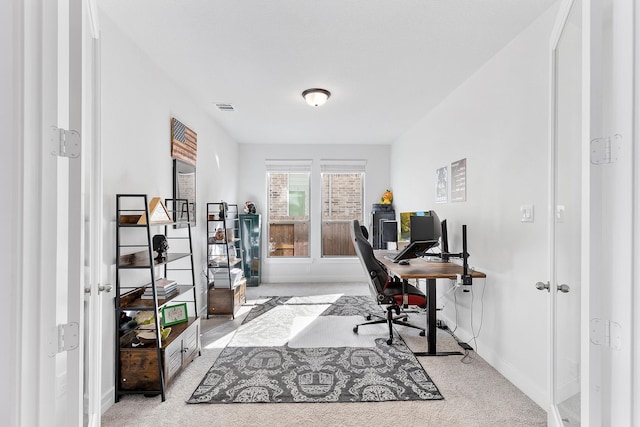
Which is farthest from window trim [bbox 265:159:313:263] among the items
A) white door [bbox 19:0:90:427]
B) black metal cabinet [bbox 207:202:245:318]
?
white door [bbox 19:0:90:427]

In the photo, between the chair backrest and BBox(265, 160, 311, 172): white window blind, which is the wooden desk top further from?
BBox(265, 160, 311, 172): white window blind

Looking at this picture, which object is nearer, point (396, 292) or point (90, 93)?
point (90, 93)

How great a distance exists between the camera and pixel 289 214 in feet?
19.7

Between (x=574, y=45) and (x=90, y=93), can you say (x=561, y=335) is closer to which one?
(x=574, y=45)

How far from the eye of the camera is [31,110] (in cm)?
88

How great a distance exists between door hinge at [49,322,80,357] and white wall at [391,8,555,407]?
7.87 ft

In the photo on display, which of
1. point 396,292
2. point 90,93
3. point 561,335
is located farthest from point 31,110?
point 396,292

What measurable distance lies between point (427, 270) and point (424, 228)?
0.41m

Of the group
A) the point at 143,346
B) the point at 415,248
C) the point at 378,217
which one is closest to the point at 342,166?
the point at 378,217

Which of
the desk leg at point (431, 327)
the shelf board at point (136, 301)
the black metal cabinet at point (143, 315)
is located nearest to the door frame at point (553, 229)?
the desk leg at point (431, 327)

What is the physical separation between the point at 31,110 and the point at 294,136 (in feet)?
15.1

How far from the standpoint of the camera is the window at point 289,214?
597 cm

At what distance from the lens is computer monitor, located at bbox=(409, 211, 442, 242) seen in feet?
9.71

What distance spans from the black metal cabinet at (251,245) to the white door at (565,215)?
14.4 ft
